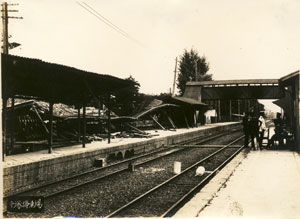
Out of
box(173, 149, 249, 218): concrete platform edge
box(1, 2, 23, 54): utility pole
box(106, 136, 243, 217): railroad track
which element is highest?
box(1, 2, 23, 54): utility pole

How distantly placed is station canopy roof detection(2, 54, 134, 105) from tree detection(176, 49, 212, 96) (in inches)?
1929

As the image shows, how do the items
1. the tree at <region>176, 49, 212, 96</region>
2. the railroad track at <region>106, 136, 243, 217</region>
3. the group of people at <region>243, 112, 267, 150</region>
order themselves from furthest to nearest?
the tree at <region>176, 49, 212, 96</region> → the group of people at <region>243, 112, 267, 150</region> → the railroad track at <region>106, 136, 243, 217</region>

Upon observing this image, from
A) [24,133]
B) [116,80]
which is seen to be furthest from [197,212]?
[24,133]

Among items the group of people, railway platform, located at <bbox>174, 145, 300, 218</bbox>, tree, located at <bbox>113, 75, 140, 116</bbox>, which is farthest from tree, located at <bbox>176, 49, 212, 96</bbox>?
railway platform, located at <bbox>174, 145, 300, 218</bbox>

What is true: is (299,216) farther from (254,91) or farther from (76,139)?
(254,91)

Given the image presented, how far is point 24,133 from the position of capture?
44.5 ft

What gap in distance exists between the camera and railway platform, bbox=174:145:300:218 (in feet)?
18.6

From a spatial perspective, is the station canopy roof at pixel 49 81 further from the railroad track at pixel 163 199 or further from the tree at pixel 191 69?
the tree at pixel 191 69

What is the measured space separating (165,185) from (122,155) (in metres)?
5.85

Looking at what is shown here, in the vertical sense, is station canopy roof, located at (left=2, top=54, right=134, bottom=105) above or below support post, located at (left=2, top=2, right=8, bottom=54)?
below

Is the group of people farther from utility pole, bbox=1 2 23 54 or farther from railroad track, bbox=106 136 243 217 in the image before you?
utility pole, bbox=1 2 23 54

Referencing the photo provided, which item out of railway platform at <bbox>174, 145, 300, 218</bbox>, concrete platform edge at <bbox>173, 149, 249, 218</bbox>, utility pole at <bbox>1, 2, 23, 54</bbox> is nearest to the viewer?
railway platform at <bbox>174, 145, 300, 218</bbox>

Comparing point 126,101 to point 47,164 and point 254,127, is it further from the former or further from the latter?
point 47,164

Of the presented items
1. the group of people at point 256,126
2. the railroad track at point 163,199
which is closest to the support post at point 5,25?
the railroad track at point 163,199
